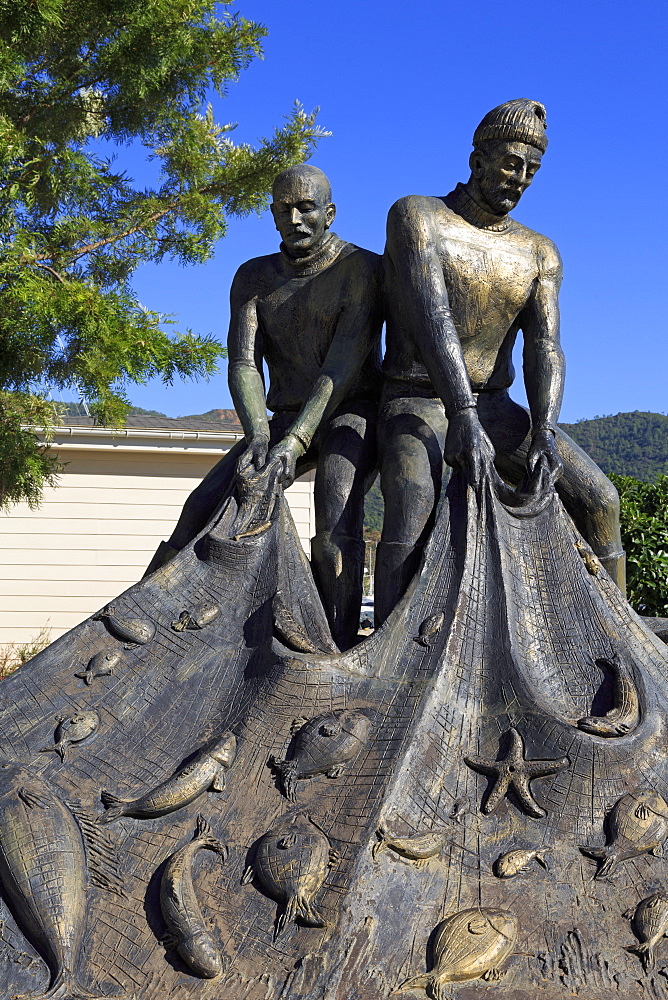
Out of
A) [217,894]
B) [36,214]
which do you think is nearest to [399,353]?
[217,894]

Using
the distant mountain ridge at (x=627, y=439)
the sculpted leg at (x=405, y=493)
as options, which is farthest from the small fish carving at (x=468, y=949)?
the distant mountain ridge at (x=627, y=439)

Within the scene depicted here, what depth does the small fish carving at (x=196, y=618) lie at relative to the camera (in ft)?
11.2

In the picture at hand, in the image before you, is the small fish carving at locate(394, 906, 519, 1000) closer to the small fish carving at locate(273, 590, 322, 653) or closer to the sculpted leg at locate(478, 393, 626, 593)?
the small fish carving at locate(273, 590, 322, 653)

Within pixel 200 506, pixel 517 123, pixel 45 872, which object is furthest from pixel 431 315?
pixel 45 872

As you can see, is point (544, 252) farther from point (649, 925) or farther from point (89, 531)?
point (89, 531)

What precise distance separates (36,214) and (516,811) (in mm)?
7339

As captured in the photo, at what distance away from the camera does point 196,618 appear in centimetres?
343

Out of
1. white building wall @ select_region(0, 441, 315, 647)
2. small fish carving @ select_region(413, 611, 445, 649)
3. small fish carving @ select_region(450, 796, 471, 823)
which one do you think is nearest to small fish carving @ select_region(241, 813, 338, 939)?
small fish carving @ select_region(450, 796, 471, 823)

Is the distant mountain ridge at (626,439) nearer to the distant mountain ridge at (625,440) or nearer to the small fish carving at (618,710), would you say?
the distant mountain ridge at (625,440)

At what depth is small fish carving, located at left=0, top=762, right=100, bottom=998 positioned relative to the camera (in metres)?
2.60

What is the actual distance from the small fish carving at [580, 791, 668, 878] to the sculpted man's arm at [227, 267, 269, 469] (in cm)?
185

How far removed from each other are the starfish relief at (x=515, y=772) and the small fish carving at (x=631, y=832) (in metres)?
→ 0.18

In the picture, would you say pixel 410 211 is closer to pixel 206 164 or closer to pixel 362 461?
pixel 362 461

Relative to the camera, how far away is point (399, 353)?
13.2ft
